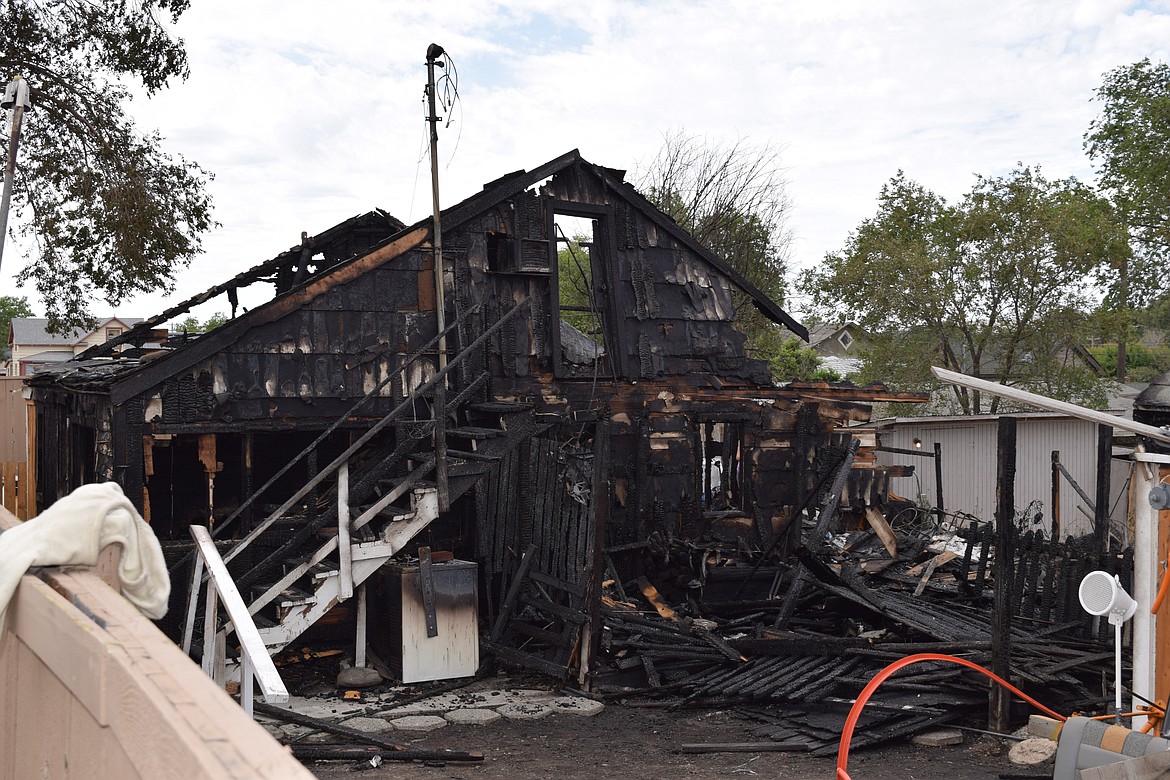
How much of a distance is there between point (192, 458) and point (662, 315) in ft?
23.8

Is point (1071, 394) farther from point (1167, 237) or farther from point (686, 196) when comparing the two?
point (686, 196)

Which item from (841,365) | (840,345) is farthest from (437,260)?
(840,345)

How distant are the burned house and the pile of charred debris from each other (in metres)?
0.56

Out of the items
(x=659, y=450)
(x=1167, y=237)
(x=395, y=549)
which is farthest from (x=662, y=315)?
(x=1167, y=237)

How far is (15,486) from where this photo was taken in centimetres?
1831

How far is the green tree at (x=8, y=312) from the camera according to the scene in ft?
265

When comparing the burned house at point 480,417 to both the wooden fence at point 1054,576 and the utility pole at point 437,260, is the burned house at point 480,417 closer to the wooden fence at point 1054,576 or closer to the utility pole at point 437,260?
the utility pole at point 437,260

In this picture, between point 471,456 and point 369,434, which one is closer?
point 369,434

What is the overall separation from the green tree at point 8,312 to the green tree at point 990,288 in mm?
68037

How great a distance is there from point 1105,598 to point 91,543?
253 inches

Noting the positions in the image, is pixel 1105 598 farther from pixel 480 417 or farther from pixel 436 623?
pixel 480 417

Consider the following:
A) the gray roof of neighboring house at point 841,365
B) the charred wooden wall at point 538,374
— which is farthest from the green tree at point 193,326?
the gray roof of neighboring house at point 841,365

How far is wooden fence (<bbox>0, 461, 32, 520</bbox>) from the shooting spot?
18.3 metres

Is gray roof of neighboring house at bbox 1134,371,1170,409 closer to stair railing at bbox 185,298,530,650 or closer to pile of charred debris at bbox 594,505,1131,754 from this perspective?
pile of charred debris at bbox 594,505,1131,754
